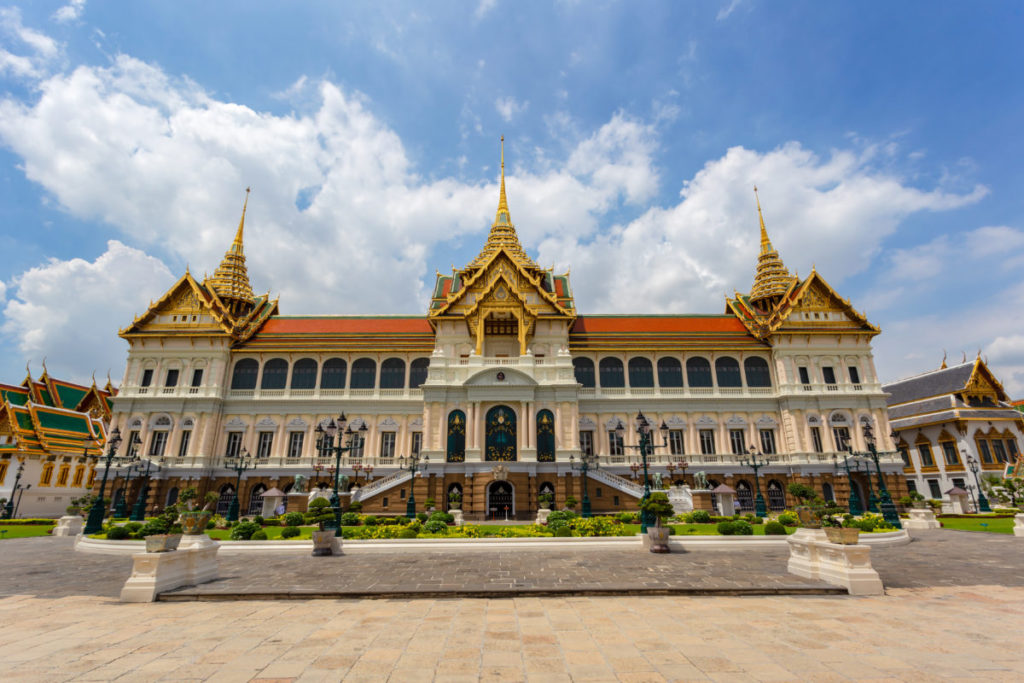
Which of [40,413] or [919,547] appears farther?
[40,413]

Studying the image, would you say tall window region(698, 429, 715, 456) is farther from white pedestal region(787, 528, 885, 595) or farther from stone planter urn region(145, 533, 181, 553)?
stone planter urn region(145, 533, 181, 553)

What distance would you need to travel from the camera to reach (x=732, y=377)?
35812mm

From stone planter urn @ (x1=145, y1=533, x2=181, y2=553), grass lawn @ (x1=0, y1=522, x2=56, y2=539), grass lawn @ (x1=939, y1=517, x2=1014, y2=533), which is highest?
stone planter urn @ (x1=145, y1=533, x2=181, y2=553)

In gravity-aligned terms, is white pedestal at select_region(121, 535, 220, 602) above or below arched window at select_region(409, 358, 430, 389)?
below

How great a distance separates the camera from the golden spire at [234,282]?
42.8 m

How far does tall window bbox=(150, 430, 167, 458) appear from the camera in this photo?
33188 mm

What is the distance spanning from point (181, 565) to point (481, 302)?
26011 mm

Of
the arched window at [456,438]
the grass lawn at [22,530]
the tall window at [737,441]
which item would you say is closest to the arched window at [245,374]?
the grass lawn at [22,530]

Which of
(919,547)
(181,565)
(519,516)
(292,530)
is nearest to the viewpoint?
(181,565)

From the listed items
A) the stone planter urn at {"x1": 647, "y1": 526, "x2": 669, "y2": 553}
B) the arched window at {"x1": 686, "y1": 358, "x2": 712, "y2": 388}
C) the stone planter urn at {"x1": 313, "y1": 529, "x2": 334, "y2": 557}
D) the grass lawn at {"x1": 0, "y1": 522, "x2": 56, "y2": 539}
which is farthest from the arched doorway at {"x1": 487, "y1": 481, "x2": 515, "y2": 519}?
the grass lawn at {"x1": 0, "y1": 522, "x2": 56, "y2": 539}

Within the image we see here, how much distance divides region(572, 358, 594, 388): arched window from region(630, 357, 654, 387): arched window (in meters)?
3.07

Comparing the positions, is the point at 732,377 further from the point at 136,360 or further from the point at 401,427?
the point at 136,360

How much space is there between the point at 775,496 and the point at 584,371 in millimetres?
15338

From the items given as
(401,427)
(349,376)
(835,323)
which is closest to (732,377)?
(835,323)
